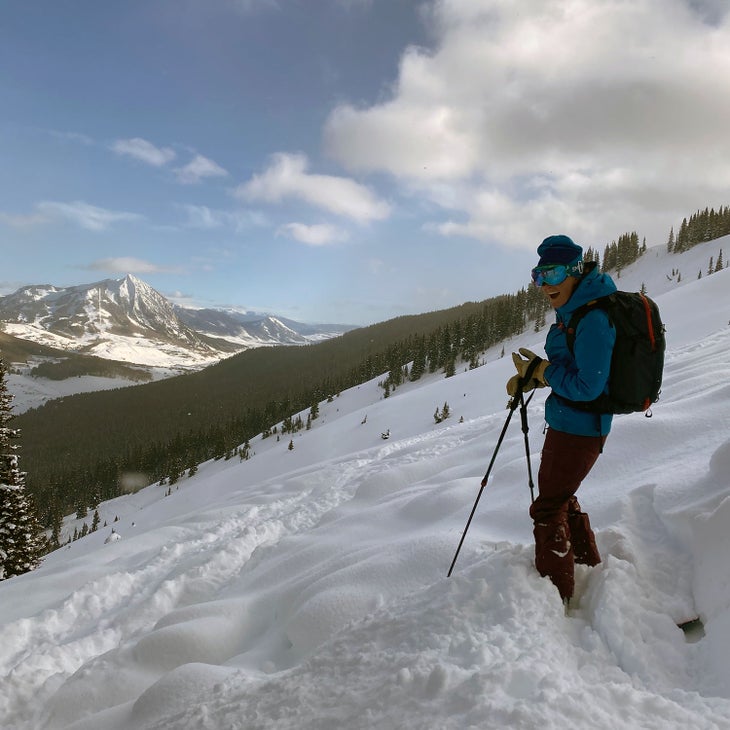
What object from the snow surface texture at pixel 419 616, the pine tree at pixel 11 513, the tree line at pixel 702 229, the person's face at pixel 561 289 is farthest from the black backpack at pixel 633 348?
A: the tree line at pixel 702 229

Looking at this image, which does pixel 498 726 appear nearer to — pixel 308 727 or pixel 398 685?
pixel 398 685

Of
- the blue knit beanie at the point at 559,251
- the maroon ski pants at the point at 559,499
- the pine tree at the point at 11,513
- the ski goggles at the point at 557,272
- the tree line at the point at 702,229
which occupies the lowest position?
the pine tree at the point at 11,513

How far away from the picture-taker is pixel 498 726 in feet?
6.64

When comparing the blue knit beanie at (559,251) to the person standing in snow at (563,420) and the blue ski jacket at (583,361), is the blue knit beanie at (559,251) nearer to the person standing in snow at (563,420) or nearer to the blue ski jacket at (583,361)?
the person standing in snow at (563,420)

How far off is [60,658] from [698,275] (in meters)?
77.4

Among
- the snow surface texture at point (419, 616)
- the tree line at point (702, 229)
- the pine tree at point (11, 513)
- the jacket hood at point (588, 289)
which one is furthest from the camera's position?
the tree line at point (702, 229)

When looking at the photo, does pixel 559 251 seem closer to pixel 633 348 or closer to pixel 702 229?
pixel 633 348

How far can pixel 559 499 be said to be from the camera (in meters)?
3.27

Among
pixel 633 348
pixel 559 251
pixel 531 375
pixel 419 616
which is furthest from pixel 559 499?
pixel 559 251

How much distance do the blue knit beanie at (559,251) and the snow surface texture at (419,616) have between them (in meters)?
2.37

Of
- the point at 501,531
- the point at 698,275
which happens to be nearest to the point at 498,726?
the point at 501,531

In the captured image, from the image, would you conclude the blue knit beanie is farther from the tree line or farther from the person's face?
the tree line

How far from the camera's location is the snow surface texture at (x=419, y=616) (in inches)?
94.7

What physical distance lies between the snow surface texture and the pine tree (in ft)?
27.8
